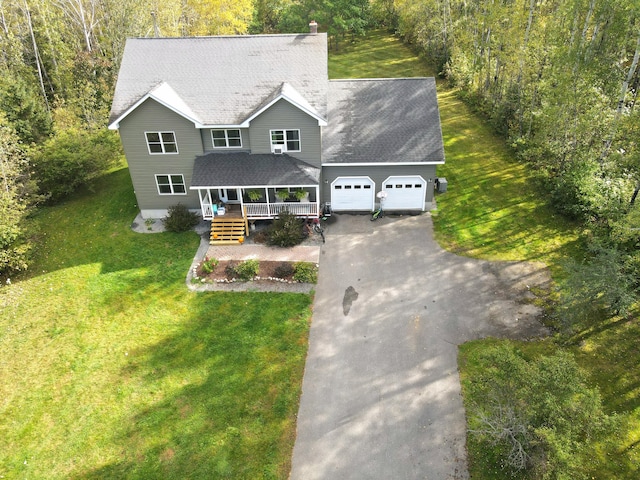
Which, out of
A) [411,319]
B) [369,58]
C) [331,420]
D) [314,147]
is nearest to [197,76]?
[314,147]

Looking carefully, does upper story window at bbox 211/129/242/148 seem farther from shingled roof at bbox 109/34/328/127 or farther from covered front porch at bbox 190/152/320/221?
shingled roof at bbox 109/34/328/127

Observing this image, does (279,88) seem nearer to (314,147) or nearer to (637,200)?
(314,147)

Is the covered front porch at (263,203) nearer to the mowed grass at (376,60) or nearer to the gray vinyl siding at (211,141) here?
the gray vinyl siding at (211,141)

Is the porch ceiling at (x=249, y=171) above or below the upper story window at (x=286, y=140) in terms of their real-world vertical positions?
below

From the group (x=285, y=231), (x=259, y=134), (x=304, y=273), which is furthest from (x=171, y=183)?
(x=304, y=273)

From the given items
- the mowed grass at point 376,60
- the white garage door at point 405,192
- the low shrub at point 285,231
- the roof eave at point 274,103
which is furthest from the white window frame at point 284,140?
the mowed grass at point 376,60

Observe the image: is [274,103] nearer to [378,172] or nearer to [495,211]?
[378,172]
